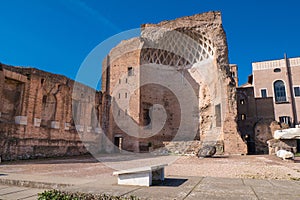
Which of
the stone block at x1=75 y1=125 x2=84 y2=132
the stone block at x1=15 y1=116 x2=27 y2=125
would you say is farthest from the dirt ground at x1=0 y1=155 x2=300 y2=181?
the stone block at x1=75 y1=125 x2=84 y2=132

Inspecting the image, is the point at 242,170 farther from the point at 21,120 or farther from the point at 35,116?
the point at 35,116

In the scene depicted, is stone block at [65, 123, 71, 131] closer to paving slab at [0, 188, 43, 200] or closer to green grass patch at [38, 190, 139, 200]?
paving slab at [0, 188, 43, 200]

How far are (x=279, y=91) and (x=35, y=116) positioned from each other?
26130 millimetres

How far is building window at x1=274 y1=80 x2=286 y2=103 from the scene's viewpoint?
84.0 feet

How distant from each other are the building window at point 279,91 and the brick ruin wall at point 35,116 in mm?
22887

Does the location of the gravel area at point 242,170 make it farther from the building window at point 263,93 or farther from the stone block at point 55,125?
the building window at point 263,93

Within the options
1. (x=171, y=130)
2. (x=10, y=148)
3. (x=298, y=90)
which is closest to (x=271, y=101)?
(x=298, y=90)

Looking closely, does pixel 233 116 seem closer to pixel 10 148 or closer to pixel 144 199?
pixel 10 148

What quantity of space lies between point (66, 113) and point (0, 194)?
1171 centimetres

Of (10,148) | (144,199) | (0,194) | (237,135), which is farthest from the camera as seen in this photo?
(237,135)

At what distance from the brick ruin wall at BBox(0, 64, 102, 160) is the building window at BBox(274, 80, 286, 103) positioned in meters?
22.9

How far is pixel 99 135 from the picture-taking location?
1842 cm

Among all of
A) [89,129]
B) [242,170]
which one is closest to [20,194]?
[242,170]

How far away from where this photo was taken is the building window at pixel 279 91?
84.0ft
